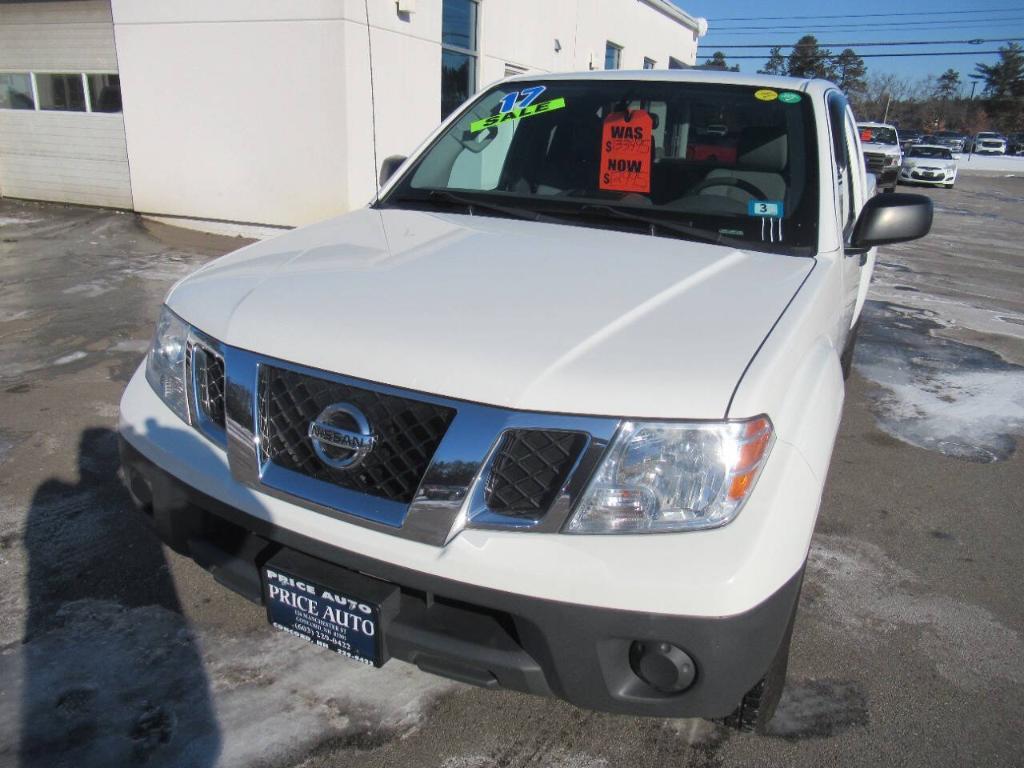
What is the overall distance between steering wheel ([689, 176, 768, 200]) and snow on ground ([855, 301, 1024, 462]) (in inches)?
90.4

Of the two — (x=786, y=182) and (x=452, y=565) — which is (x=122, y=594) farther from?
(x=786, y=182)

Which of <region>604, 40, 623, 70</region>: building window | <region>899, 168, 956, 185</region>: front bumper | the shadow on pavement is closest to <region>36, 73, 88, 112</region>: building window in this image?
the shadow on pavement

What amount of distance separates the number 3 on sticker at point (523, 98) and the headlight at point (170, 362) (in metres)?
1.81

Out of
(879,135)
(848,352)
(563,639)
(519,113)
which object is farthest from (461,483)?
(879,135)

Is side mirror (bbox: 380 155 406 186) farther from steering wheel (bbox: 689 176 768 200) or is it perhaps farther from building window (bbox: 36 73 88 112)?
building window (bbox: 36 73 88 112)

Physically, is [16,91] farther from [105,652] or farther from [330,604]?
[330,604]

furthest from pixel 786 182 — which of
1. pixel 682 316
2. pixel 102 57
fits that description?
pixel 102 57

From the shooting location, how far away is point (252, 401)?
1.99 m

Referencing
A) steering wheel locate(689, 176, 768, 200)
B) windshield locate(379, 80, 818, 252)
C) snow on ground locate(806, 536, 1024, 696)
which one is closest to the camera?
snow on ground locate(806, 536, 1024, 696)

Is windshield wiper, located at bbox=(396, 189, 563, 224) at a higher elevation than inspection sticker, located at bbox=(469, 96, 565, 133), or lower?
lower

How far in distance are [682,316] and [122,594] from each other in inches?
83.1

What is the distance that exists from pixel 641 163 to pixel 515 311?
4.34 ft

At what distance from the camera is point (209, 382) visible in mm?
2162

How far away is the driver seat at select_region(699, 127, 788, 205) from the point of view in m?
2.91
